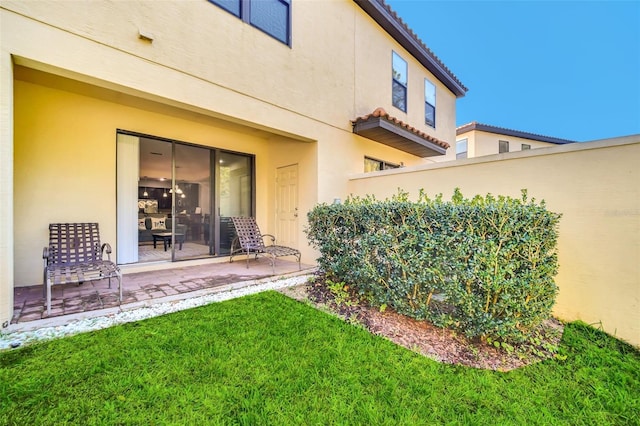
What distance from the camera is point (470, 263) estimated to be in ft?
9.83

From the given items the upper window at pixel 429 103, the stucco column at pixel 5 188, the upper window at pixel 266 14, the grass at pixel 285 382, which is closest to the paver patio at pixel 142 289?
the stucco column at pixel 5 188

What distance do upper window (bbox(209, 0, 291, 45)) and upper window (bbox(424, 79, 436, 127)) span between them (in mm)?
6591

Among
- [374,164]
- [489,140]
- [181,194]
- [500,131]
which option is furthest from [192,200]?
[500,131]

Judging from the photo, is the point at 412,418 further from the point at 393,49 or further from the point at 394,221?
the point at 393,49

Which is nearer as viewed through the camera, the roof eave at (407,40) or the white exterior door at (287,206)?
the white exterior door at (287,206)

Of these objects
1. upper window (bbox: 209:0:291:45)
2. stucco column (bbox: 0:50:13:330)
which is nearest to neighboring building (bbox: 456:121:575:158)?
upper window (bbox: 209:0:291:45)

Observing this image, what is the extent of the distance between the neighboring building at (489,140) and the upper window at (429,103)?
231 inches

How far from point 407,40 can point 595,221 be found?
26.3 feet

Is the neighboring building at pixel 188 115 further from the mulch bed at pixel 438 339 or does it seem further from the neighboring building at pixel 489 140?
the neighboring building at pixel 489 140

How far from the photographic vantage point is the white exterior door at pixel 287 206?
23.2 ft

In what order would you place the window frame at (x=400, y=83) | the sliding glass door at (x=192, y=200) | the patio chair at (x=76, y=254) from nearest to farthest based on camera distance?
the patio chair at (x=76, y=254) < the sliding glass door at (x=192, y=200) < the window frame at (x=400, y=83)

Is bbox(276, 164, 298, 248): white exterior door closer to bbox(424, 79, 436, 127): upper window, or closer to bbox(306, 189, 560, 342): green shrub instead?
bbox(306, 189, 560, 342): green shrub

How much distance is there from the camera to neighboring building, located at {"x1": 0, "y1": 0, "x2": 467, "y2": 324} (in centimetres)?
362

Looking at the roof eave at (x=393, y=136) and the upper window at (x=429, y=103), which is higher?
the upper window at (x=429, y=103)
